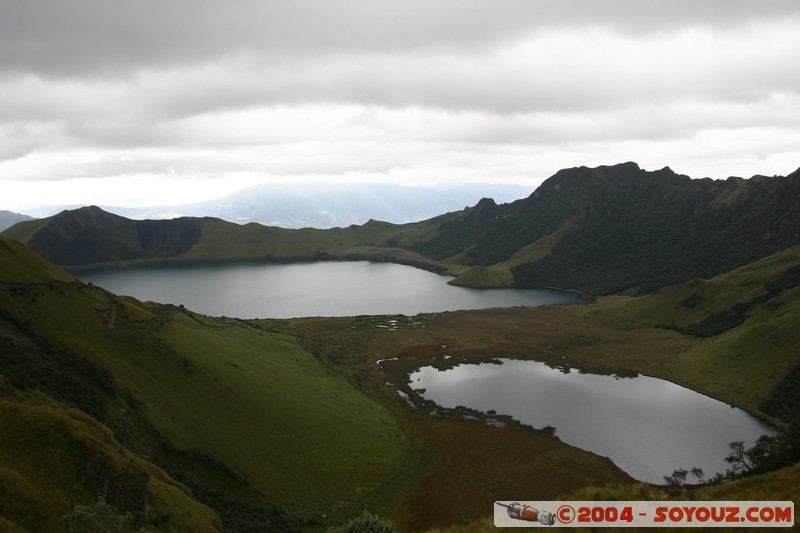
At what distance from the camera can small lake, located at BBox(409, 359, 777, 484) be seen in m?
64.8

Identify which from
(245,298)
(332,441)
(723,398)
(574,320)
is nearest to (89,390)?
(332,441)

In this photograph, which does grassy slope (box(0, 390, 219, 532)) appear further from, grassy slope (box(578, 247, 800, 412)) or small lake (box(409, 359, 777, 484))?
grassy slope (box(578, 247, 800, 412))

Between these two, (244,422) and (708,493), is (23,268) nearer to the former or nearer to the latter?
(244,422)

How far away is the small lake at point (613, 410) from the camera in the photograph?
64750 millimetres

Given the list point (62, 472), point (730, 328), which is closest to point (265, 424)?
point (62, 472)

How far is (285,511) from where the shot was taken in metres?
43.1

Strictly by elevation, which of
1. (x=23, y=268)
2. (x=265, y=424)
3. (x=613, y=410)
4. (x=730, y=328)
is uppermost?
(x=23, y=268)

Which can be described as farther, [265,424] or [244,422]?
[265,424]

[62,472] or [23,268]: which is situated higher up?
[23,268]

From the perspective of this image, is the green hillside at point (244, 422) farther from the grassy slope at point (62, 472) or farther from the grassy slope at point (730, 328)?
the grassy slope at point (730, 328)

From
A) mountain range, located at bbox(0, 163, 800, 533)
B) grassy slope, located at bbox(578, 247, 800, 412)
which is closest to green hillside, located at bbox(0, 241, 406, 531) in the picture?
mountain range, located at bbox(0, 163, 800, 533)

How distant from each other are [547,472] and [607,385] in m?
40.8

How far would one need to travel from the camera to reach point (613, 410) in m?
79.7

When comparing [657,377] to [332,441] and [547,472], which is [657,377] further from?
[332,441]
